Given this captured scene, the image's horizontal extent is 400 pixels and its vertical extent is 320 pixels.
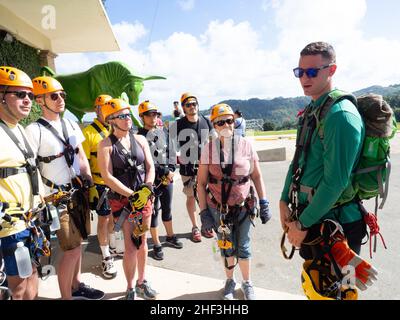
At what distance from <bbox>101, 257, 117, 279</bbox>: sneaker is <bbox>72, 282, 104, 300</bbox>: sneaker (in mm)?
356

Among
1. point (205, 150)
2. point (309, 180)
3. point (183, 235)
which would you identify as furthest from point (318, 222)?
point (183, 235)

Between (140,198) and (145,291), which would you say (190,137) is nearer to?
(140,198)

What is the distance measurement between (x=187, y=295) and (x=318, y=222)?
78.2 inches

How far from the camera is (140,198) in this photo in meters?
2.84

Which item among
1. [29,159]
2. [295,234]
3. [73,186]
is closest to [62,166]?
[73,186]

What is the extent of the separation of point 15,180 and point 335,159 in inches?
98.4

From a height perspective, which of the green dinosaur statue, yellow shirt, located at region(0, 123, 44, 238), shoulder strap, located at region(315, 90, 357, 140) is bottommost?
yellow shirt, located at region(0, 123, 44, 238)

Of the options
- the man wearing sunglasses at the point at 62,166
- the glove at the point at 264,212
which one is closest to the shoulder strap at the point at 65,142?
the man wearing sunglasses at the point at 62,166

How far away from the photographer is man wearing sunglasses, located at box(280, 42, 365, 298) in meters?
1.67

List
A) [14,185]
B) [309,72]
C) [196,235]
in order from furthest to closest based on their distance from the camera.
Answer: [196,235]
[14,185]
[309,72]

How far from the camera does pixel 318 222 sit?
1975 millimetres

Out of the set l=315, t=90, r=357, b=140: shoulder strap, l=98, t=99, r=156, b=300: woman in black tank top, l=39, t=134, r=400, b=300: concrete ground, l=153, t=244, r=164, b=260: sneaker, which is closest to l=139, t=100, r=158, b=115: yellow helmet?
l=98, t=99, r=156, b=300: woman in black tank top

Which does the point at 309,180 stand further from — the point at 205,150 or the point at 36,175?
the point at 36,175

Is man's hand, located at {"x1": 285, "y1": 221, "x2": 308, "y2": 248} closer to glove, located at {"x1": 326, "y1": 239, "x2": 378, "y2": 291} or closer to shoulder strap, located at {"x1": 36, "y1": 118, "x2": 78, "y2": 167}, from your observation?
glove, located at {"x1": 326, "y1": 239, "x2": 378, "y2": 291}
